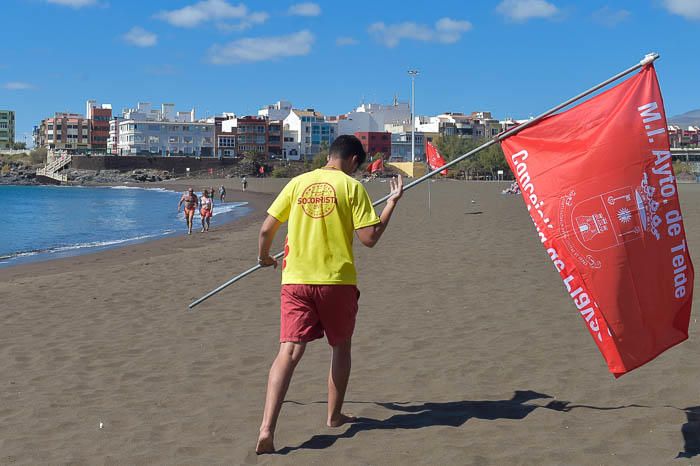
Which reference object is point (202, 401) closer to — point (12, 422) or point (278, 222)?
point (12, 422)

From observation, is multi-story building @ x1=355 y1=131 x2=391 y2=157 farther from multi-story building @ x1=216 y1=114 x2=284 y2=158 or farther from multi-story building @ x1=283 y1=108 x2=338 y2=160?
multi-story building @ x1=216 y1=114 x2=284 y2=158

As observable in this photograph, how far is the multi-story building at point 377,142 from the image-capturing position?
130m

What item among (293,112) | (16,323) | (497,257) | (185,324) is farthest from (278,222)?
(293,112)

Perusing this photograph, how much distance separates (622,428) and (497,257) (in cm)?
894

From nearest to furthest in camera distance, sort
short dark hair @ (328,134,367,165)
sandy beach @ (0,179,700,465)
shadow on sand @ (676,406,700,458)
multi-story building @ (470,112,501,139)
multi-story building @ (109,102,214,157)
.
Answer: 1. shadow on sand @ (676,406,700,458)
2. sandy beach @ (0,179,700,465)
3. short dark hair @ (328,134,367,165)
4. multi-story building @ (109,102,214,157)
5. multi-story building @ (470,112,501,139)

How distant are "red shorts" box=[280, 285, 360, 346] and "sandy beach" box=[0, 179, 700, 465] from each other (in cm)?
63

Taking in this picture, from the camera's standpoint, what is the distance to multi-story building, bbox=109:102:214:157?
143m

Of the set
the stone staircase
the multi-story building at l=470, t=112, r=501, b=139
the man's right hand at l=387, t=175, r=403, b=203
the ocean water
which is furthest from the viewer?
the multi-story building at l=470, t=112, r=501, b=139

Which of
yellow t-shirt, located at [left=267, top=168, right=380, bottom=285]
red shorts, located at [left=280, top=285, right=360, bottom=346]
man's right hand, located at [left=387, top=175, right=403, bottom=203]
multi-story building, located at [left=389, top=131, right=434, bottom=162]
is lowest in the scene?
red shorts, located at [left=280, top=285, right=360, bottom=346]

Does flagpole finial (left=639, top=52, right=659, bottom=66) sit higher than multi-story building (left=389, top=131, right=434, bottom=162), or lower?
lower

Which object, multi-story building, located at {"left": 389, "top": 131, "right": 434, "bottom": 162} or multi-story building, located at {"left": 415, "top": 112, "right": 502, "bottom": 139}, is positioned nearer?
multi-story building, located at {"left": 389, "top": 131, "right": 434, "bottom": 162}

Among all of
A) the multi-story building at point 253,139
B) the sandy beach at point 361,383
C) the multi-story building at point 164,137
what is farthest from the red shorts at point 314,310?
the multi-story building at point 164,137

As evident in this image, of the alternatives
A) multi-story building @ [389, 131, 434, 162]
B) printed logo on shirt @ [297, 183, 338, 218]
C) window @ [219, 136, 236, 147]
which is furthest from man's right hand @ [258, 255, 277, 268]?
window @ [219, 136, 236, 147]

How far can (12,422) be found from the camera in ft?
16.3
